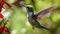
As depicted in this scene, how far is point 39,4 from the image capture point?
45.1 inches

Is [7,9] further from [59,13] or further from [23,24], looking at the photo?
[59,13]

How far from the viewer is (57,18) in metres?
1.12

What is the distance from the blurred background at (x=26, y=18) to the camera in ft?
3.66

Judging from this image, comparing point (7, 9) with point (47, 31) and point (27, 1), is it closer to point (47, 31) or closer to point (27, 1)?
point (27, 1)

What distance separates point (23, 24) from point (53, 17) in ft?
0.74

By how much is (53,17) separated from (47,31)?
0.11 meters

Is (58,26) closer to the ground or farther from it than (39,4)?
closer to the ground

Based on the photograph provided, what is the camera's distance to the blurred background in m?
1.11

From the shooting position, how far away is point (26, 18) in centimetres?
116

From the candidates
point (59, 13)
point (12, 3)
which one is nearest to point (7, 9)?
point (12, 3)

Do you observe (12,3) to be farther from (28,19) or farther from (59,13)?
(59,13)

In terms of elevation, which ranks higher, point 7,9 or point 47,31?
point 7,9

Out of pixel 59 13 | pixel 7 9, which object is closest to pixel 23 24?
pixel 7 9

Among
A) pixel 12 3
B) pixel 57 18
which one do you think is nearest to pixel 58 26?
pixel 57 18
